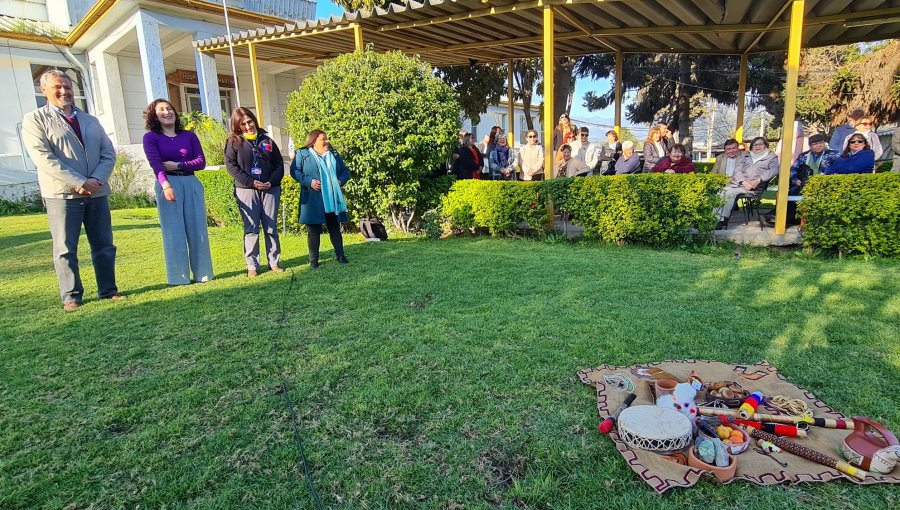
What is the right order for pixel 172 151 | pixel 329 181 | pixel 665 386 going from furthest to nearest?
pixel 329 181, pixel 172 151, pixel 665 386

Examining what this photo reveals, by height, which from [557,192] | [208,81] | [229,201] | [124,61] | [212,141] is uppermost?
[124,61]

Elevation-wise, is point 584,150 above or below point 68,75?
below

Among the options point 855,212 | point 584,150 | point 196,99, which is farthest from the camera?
point 196,99

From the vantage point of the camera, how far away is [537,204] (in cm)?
697

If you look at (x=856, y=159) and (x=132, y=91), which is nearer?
(x=856, y=159)

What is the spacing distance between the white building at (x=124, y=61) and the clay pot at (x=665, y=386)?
11982 mm

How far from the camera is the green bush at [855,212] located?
525cm

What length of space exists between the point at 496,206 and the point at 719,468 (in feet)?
17.5

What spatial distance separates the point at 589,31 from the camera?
27.8ft

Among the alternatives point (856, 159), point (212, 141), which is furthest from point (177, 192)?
point (856, 159)

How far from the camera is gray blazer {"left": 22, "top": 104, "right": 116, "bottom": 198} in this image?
12.8ft

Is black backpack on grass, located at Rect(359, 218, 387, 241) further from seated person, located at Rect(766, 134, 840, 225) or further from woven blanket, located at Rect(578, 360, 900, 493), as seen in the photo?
seated person, located at Rect(766, 134, 840, 225)

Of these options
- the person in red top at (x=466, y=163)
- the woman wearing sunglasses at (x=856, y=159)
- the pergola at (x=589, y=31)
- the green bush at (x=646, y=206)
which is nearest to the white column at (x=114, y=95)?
the pergola at (x=589, y=31)

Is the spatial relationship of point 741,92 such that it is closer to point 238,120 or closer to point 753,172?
point 753,172
